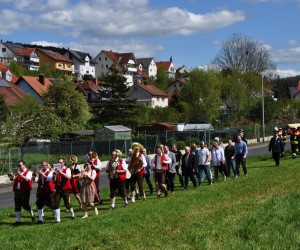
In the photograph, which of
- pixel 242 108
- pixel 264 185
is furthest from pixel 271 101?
pixel 264 185

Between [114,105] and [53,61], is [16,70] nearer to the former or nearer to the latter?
[53,61]

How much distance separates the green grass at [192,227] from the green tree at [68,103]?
42.7 metres

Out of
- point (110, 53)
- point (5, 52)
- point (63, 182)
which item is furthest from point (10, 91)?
point (110, 53)

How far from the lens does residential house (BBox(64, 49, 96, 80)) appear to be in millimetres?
154125

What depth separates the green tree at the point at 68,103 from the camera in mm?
58031

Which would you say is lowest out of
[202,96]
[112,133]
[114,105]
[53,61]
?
[112,133]

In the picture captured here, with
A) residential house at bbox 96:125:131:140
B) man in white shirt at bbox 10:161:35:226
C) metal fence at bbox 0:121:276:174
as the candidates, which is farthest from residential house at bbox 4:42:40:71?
man in white shirt at bbox 10:161:35:226

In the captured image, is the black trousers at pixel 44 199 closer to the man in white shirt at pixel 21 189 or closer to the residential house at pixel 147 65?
the man in white shirt at pixel 21 189

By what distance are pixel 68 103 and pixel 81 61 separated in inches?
3771

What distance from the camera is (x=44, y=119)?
4422cm

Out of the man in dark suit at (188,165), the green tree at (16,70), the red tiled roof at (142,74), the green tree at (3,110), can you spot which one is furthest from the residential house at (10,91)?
the red tiled roof at (142,74)

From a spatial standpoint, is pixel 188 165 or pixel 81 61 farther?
pixel 81 61

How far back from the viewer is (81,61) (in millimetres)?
153500

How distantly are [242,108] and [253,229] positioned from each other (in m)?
70.8
